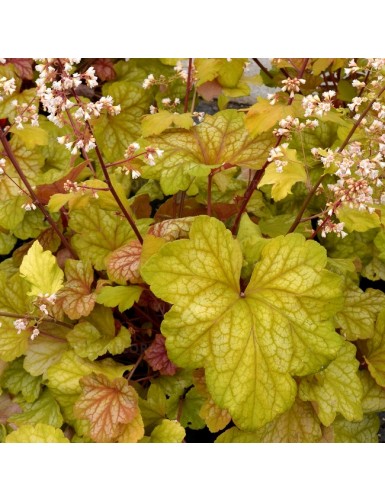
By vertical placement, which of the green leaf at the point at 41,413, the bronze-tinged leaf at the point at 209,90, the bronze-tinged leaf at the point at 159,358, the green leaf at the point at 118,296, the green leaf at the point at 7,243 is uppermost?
the bronze-tinged leaf at the point at 209,90

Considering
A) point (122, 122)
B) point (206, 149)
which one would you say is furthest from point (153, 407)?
point (122, 122)

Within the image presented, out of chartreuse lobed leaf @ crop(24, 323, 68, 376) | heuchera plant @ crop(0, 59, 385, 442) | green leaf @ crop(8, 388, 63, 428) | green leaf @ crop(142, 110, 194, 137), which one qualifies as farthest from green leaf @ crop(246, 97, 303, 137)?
green leaf @ crop(8, 388, 63, 428)

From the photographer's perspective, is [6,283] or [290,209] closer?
[6,283]

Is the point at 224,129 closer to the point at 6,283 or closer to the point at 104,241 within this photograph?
the point at 104,241

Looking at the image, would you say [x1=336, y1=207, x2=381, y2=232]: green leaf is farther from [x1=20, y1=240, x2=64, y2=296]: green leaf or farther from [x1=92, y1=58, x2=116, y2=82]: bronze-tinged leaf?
[x1=92, y1=58, x2=116, y2=82]: bronze-tinged leaf

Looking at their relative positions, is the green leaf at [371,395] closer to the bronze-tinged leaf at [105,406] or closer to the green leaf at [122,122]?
the bronze-tinged leaf at [105,406]

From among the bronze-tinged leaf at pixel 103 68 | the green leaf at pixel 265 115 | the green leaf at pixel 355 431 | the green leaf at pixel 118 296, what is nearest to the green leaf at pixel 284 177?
the green leaf at pixel 265 115

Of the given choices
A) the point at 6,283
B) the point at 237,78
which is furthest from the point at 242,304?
the point at 237,78

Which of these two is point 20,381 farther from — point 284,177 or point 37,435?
point 284,177
